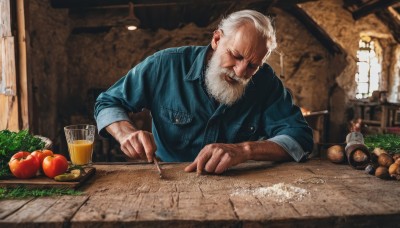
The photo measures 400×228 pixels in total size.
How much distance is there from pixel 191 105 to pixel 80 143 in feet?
2.69

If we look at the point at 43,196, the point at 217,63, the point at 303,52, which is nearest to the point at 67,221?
the point at 43,196

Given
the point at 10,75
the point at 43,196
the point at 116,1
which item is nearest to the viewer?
the point at 43,196

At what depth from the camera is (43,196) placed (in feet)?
4.64

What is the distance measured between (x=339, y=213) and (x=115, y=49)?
8374mm

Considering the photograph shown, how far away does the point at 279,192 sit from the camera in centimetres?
145

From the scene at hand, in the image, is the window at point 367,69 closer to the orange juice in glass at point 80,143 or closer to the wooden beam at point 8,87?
the wooden beam at point 8,87

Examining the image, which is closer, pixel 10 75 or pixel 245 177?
pixel 245 177

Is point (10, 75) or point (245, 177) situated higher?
point (10, 75)

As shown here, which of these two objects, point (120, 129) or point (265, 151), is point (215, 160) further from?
point (120, 129)

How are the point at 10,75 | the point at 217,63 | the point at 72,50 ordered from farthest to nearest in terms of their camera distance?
the point at 72,50
the point at 10,75
the point at 217,63

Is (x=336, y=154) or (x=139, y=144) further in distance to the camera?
(x=336, y=154)

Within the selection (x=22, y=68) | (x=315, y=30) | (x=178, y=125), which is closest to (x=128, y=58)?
(x=22, y=68)

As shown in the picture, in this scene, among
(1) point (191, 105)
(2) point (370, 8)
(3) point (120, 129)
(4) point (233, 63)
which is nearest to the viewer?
(3) point (120, 129)

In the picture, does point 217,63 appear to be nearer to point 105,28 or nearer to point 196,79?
point 196,79
